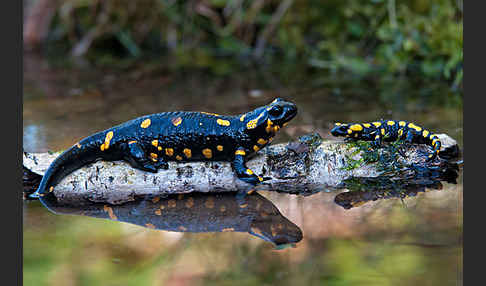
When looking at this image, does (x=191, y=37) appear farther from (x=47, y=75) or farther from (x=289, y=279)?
(x=289, y=279)

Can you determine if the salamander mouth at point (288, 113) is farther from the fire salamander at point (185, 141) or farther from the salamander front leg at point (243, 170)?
the salamander front leg at point (243, 170)

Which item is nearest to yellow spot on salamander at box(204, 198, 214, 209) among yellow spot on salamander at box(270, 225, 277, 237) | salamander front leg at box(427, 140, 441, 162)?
yellow spot on salamander at box(270, 225, 277, 237)

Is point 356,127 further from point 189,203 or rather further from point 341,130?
point 189,203

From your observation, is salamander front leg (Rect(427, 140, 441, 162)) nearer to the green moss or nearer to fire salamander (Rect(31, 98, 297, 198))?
the green moss

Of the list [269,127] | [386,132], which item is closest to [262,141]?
[269,127]

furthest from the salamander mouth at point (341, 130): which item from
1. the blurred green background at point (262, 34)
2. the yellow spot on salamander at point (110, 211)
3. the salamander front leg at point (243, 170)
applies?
the blurred green background at point (262, 34)

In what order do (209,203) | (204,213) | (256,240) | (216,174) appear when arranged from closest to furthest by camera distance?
(256,240) < (204,213) < (209,203) < (216,174)

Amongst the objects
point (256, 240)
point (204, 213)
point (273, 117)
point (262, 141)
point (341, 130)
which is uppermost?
point (273, 117)
